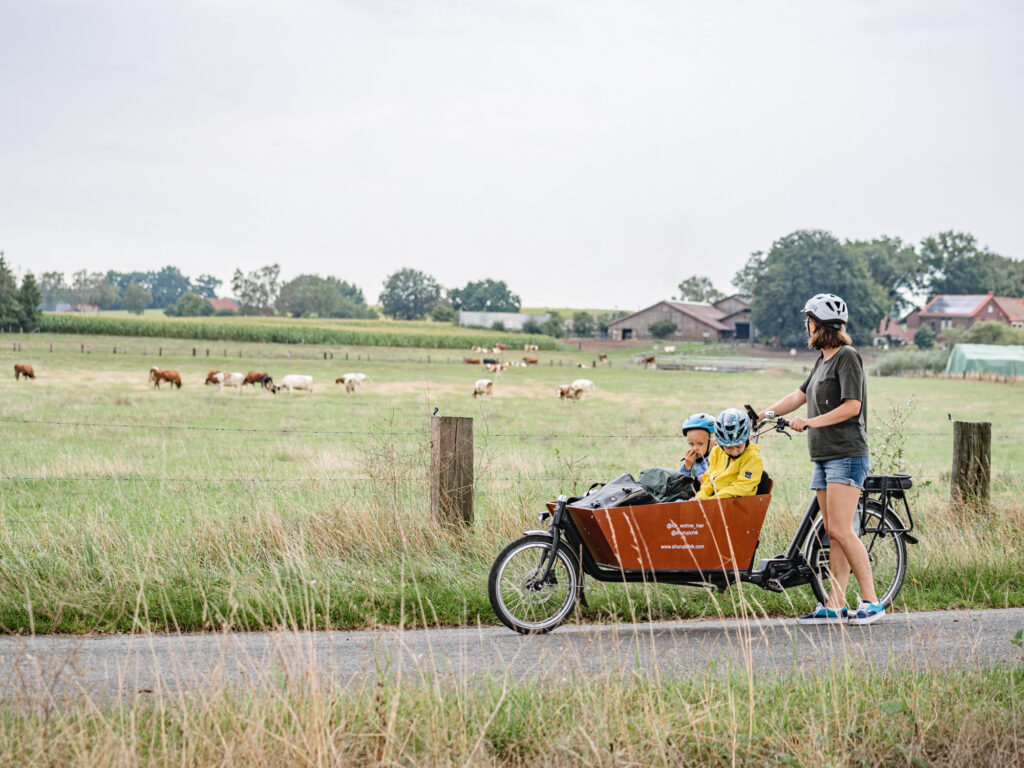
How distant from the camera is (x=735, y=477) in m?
6.08

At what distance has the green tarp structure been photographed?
60.5 meters

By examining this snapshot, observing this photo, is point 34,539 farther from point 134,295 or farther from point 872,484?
point 134,295

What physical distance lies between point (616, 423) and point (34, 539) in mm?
22946

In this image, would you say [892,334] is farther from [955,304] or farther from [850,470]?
[850,470]

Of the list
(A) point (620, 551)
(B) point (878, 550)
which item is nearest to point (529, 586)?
(A) point (620, 551)

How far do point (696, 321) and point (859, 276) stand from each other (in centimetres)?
2160

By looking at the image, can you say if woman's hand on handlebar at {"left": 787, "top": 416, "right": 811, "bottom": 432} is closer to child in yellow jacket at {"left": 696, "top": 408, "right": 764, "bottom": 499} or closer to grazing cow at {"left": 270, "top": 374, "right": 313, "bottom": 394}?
child in yellow jacket at {"left": 696, "top": 408, "right": 764, "bottom": 499}

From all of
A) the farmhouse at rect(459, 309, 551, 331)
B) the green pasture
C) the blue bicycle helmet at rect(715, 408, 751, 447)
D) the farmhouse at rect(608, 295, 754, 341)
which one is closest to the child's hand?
the blue bicycle helmet at rect(715, 408, 751, 447)

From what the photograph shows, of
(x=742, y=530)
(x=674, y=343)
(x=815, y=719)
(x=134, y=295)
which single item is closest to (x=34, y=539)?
(x=742, y=530)

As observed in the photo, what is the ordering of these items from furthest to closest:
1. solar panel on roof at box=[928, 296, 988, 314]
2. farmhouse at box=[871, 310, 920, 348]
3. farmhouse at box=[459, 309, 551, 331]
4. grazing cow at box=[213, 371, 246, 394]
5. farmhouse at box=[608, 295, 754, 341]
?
farmhouse at box=[459, 309, 551, 331], farmhouse at box=[871, 310, 920, 348], solar panel on roof at box=[928, 296, 988, 314], farmhouse at box=[608, 295, 754, 341], grazing cow at box=[213, 371, 246, 394]

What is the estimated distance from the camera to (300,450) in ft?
60.8

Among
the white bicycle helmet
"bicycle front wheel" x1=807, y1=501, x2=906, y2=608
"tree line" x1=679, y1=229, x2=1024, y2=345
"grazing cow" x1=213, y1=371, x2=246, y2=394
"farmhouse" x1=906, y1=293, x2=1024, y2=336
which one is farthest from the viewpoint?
"farmhouse" x1=906, y1=293, x2=1024, y2=336

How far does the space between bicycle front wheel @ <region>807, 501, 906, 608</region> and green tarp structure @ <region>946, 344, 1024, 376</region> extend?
60501mm

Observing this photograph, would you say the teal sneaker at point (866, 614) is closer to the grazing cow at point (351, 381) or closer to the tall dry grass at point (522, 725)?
the tall dry grass at point (522, 725)
